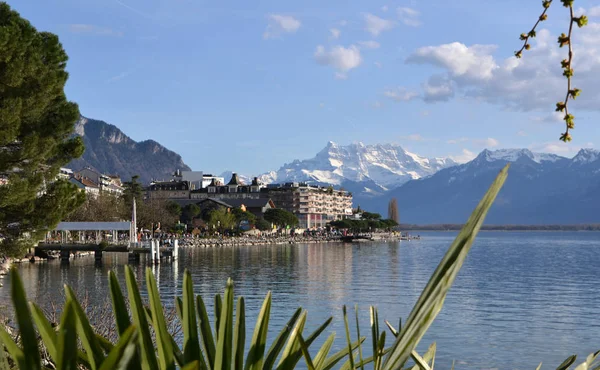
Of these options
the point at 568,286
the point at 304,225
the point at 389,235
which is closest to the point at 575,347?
the point at 568,286

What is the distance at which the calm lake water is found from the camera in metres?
24.0

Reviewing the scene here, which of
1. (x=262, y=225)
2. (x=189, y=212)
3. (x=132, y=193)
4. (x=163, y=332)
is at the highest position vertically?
(x=132, y=193)

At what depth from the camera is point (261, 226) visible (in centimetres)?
13812

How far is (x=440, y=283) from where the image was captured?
3.56 ft

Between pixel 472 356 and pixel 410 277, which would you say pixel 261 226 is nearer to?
pixel 410 277

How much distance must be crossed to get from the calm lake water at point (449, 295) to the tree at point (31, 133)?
7.65 meters

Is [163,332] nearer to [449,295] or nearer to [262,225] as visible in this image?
[449,295]

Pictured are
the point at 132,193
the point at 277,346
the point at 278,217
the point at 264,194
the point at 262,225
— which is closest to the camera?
the point at 277,346

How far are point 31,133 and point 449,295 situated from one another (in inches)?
1013

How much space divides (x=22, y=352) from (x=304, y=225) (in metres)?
178

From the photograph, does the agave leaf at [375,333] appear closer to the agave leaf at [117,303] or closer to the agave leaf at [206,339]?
the agave leaf at [206,339]

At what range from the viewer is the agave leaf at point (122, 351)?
39.7 inches

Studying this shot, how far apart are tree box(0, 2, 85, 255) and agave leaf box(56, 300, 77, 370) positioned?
18591mm

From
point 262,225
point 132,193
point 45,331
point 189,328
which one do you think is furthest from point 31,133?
point 262,225
